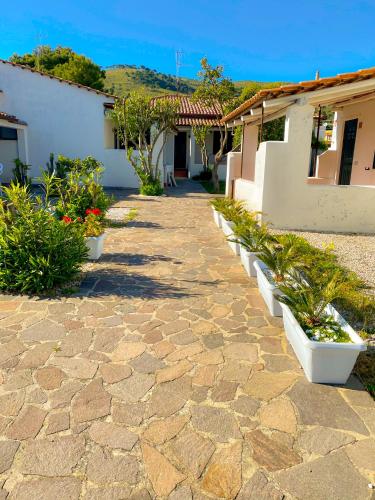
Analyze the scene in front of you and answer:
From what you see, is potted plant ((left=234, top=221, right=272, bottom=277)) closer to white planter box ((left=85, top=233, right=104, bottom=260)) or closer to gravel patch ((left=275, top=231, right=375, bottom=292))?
gravel patch ((left=275, top=231, right=375, bottom=292))

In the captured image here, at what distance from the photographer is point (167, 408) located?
2844 mm

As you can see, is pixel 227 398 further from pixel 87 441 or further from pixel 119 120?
pixel 119 120

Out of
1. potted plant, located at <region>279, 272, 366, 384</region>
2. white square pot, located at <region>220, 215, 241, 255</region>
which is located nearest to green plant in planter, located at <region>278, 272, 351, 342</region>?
potted plant, located at <region>279, 272, 366, 384</region>

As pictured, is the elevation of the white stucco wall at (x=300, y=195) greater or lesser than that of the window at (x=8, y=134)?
lesser

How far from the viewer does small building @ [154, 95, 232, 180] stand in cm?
2333

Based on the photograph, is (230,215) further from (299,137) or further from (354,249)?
(354,249)

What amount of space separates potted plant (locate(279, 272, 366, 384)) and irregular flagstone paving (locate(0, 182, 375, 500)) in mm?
138

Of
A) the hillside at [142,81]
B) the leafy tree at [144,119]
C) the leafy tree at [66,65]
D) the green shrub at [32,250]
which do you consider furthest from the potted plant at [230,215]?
the hillside at [142,81]

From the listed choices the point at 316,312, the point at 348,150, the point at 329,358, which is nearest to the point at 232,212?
the point at 316,312

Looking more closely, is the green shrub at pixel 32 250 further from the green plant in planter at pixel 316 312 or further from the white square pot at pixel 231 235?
the green plant in planter at pixel 316 312

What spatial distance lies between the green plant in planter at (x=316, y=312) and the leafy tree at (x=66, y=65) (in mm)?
31757

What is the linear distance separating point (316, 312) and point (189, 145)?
22.2 meters

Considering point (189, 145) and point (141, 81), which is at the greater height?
point (141, 81)

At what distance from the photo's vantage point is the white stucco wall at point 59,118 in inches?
701
